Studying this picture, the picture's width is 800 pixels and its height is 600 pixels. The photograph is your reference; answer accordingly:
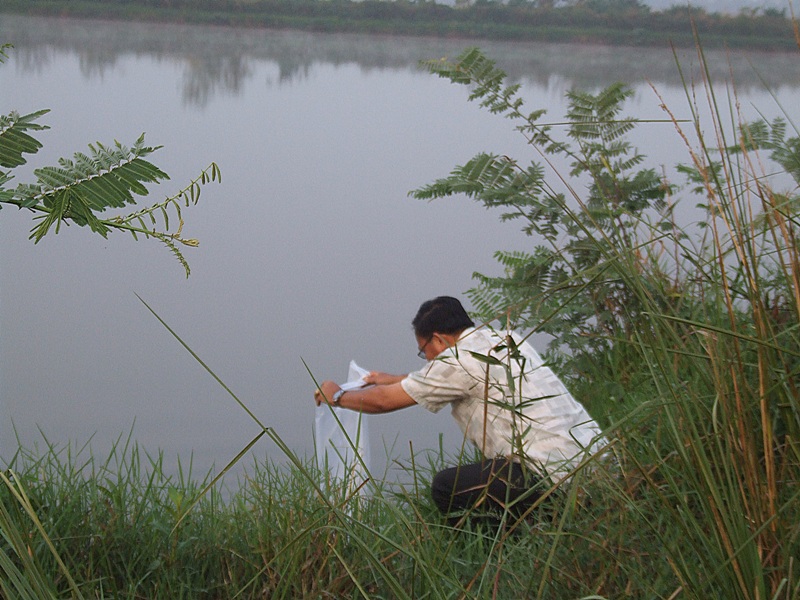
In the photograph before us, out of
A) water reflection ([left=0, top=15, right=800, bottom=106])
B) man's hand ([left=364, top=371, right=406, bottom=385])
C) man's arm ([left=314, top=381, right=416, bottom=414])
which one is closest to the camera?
man's arm ([left=314, top=381, right=416, bottom=414])

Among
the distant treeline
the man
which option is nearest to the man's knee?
the man

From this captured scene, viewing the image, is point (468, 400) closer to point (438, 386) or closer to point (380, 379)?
point (438, 386)

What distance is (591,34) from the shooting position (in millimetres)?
5363

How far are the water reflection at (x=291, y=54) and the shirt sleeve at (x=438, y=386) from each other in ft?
5.87

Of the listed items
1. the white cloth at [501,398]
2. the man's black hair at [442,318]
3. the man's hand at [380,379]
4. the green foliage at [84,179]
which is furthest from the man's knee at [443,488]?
the green foliage at [84,179]

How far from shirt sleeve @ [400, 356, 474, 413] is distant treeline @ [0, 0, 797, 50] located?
251 centimetres

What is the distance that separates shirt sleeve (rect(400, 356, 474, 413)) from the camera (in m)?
3.03

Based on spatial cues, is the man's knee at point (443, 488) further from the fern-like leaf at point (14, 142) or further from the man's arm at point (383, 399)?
the fern-like leaf at point (14, 142)

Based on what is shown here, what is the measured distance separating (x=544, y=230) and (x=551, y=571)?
8.70 ft

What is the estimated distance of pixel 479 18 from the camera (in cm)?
526

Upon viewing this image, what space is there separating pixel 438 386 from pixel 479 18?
2.89m

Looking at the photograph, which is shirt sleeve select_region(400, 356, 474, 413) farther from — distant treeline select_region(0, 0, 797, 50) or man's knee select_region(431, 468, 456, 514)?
distant treeline select_region(0, 0, 797, 50)

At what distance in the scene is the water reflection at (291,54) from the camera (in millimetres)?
4445

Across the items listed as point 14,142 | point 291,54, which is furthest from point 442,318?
point 14,142
